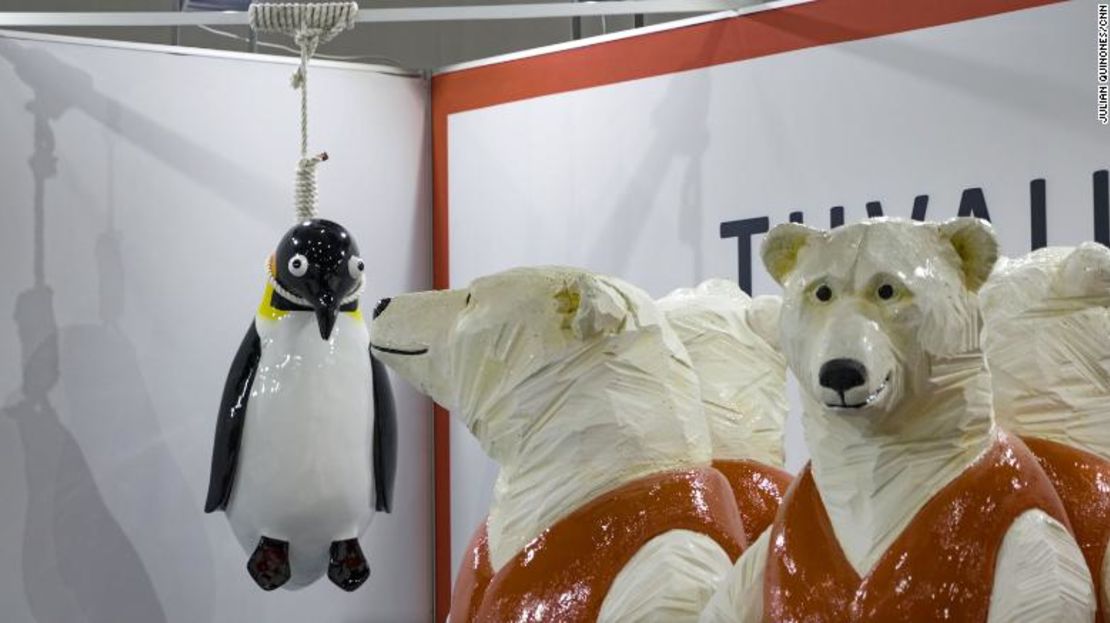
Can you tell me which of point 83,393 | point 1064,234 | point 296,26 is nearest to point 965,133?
point 1064,234

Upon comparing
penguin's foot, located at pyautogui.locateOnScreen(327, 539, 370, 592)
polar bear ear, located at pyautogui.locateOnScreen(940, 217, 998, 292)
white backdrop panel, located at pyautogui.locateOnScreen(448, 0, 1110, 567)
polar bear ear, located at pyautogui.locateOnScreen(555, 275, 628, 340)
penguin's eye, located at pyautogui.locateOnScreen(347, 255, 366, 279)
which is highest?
white backdrop panel, located at pyautogui.locateOnScreen(448, 0, 1110, 567)

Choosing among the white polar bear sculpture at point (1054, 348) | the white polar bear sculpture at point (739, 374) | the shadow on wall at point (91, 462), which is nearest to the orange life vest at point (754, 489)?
the white polar bear sculpture at point (739, 374)

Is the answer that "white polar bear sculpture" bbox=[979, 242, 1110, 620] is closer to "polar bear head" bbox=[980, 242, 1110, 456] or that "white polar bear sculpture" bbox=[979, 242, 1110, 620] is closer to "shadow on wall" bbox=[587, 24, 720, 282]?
"polar bear head" bbox=[980, 242, 1110, 456]

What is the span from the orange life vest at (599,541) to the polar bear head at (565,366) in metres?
0.04

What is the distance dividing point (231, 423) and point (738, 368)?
63 cm

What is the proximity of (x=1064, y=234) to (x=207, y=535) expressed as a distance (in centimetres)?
112

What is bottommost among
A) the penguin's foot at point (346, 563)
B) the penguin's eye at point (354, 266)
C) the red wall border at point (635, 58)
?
the penguin's foot at point (346, 563)

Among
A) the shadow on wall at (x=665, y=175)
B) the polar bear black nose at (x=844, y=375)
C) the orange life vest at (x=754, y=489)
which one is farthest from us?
the shadow on wall at (x=665, y=175)

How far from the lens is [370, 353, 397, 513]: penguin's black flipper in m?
2.04

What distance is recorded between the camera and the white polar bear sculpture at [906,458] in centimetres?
111

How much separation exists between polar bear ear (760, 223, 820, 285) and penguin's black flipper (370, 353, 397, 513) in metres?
0.89

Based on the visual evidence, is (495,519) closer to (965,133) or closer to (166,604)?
(965,133)
